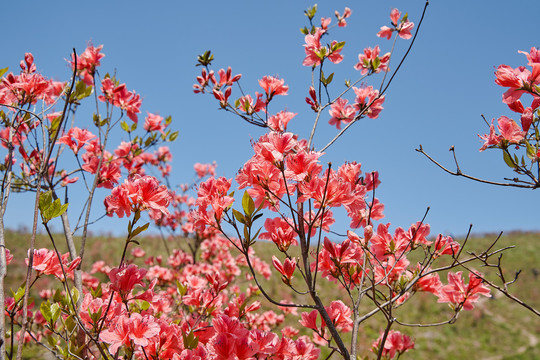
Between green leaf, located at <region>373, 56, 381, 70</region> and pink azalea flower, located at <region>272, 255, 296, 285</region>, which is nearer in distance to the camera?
pink azalea flower, located at <region>272, 255, 296, 285</region>

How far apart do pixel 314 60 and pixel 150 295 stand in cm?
155

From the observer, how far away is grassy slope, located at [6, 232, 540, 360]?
8.21 metres

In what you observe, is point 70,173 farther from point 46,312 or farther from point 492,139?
point 492,139

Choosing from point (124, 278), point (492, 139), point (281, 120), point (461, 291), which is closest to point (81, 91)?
point (281, 120)

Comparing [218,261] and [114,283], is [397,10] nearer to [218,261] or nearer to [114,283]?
[114,283]

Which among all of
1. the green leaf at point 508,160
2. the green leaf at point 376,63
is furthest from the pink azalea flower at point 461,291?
the green leaf at point 376,63

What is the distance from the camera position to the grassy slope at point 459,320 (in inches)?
323

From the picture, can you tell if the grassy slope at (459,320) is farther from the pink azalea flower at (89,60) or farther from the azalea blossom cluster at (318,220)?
the azalea blossom cluster at (318,220)

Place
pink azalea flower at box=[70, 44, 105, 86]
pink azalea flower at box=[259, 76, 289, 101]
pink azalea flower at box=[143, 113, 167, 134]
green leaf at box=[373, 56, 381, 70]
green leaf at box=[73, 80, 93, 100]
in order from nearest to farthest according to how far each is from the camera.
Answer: pink azalea flower at box=[259, 76, 289, 101]
green leaf at box=[373, 56, 381, 70]
green leaf at box=[73, 80, 93, 100]
pink azalea flower at box=[70, 44, 105, 86]
pink azalea flower at box=[143, 113, 167, 134]

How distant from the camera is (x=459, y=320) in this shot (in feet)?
32.6

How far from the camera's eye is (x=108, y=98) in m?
2.36

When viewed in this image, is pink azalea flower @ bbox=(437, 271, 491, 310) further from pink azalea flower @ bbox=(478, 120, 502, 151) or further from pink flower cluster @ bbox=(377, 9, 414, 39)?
pink flower cluster @ bbox=(377, 9, 414, 39)

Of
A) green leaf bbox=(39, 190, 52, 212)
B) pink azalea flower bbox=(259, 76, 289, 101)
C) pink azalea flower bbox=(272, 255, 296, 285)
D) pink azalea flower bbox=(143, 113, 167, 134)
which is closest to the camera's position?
green leaf bbox=(39, 190, 52, 212)

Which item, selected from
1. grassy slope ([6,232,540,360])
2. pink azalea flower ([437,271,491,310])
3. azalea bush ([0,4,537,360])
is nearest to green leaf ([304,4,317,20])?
azalea bush ([0,4,537,360])
